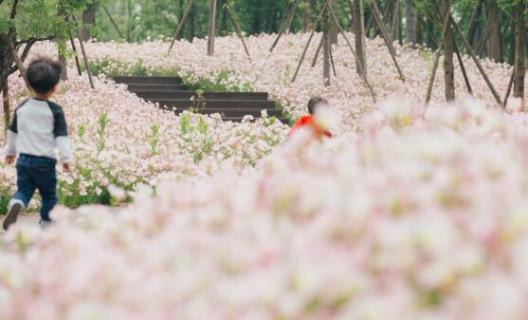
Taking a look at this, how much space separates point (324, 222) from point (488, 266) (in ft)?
1.76

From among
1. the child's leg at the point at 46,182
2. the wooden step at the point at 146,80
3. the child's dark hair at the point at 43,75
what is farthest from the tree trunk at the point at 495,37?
the child's dark hair at the point at 43,75

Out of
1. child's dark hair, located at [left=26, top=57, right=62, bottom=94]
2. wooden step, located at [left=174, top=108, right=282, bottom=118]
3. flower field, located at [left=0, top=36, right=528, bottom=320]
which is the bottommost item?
wooden step, located at [left=174, top=108, right=282, bottom=118]

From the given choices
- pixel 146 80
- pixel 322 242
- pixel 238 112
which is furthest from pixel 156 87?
pixel 322 242

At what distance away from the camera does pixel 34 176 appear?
7812mm

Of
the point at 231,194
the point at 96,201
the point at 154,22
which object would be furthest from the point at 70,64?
the point at 154,22

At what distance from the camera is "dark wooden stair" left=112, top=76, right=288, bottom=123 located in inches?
829

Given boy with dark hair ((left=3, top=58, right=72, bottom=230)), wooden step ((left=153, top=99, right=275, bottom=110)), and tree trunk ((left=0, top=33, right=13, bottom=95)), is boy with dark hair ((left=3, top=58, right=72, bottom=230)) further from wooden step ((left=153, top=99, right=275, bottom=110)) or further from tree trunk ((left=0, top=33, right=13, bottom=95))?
wooden step ((left=153, top=99, right=275, bottom=110))

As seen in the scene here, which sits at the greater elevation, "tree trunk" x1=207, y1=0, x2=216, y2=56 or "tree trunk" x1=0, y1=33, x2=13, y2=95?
"tree trunk" x1=207, y1=0, x2=216, y2=56

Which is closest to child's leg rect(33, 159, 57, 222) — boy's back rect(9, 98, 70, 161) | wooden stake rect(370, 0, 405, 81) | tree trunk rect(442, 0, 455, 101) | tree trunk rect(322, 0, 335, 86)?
boy's back rect(9, 98, 70, 161)

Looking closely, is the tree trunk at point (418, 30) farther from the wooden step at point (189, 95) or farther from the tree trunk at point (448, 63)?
the tree trunk at point (448, 63)

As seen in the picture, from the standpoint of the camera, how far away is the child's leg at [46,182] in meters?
7.81

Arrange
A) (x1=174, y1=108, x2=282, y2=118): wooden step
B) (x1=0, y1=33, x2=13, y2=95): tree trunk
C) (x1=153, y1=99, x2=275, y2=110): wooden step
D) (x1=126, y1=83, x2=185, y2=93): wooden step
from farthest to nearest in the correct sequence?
(x1=126, y1=83, x2=185, y2=93): wooden step, (x1=153, y1=99, x2=275, y2=110): wooden step, (x1=174, y1=108, x2=282, y2=118): wooden step, (x1=0, y1=33, x2=13, y2=95): tree trunk

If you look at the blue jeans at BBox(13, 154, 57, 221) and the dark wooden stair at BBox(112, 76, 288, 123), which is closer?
the blue jeans at BBox(13, 154, 57, 221)

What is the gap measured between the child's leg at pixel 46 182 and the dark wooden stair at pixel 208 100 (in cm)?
1241
